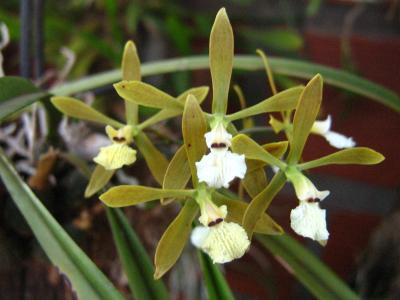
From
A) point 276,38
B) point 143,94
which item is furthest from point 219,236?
point 276,38

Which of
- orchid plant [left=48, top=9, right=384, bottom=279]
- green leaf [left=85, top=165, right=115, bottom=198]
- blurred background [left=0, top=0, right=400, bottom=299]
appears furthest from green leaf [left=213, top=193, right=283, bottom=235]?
blurred background [left=0, top=0, right=400, bottom=299]

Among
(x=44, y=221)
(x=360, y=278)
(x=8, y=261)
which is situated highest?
(x=44, y=221)

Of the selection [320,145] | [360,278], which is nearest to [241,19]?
[320,145]

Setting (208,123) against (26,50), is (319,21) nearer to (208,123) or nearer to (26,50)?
(26,50)

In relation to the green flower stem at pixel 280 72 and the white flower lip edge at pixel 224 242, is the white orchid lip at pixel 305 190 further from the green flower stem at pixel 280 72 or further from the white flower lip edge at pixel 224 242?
the green flower stem at pixel 280 72

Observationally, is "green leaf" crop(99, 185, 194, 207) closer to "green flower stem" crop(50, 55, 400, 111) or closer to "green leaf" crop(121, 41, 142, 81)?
"green leaf" crop(121, 41, 142, 81)
